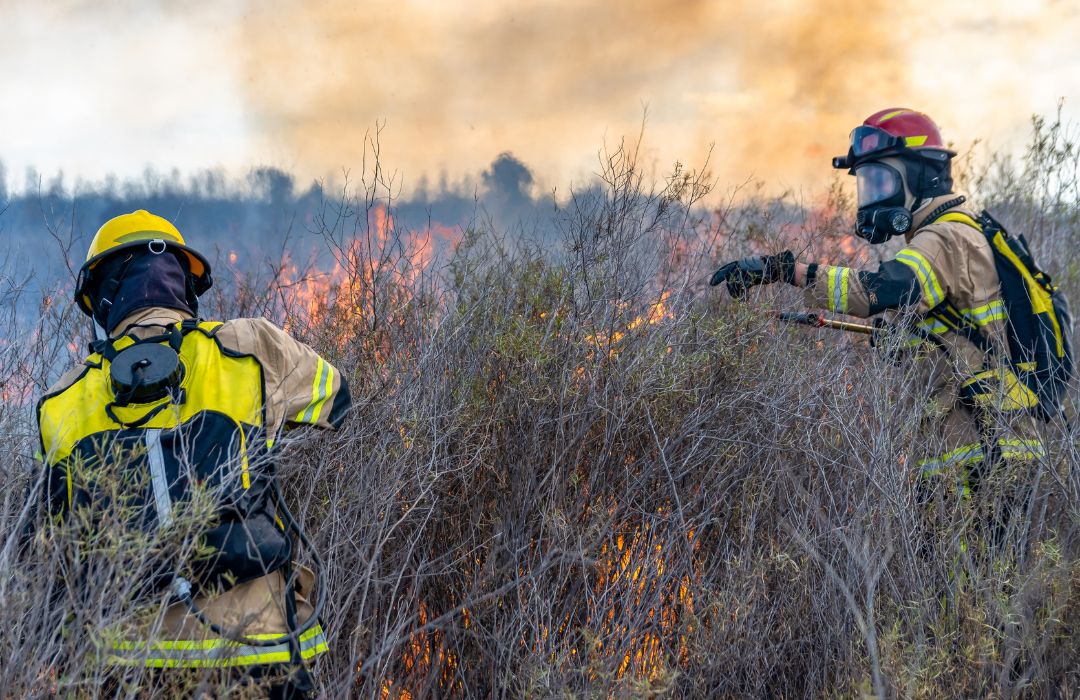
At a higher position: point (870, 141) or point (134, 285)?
point (870, 141)

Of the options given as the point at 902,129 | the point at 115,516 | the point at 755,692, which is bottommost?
the point at 755,692

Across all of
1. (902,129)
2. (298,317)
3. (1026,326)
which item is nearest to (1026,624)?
(1026,326)

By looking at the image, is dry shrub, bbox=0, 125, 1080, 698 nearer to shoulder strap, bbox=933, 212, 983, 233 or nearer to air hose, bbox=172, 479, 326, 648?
air hose, bbox=172, 479, 326, 648

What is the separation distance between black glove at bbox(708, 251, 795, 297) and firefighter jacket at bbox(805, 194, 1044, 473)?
11 cm

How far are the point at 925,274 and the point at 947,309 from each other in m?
0.26

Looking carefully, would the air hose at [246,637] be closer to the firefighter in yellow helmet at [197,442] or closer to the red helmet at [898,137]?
the firefighter in yellow helmet at [197,442]

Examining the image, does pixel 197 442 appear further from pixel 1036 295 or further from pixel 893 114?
pixel 893 114

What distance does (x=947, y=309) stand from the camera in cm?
420

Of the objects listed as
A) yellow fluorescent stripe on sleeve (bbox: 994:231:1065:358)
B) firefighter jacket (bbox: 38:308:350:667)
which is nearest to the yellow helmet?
firefighter jacket (bbox: 38:308:350:667)

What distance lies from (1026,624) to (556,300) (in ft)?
7.31

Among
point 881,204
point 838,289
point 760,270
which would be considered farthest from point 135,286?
point 881,204

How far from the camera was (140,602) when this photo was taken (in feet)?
7.81

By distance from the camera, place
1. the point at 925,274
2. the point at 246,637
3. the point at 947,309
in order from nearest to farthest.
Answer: the point at 246,637 → the point at 925,274 → the point at 947,309

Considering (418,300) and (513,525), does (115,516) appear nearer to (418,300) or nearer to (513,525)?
(513,525)
